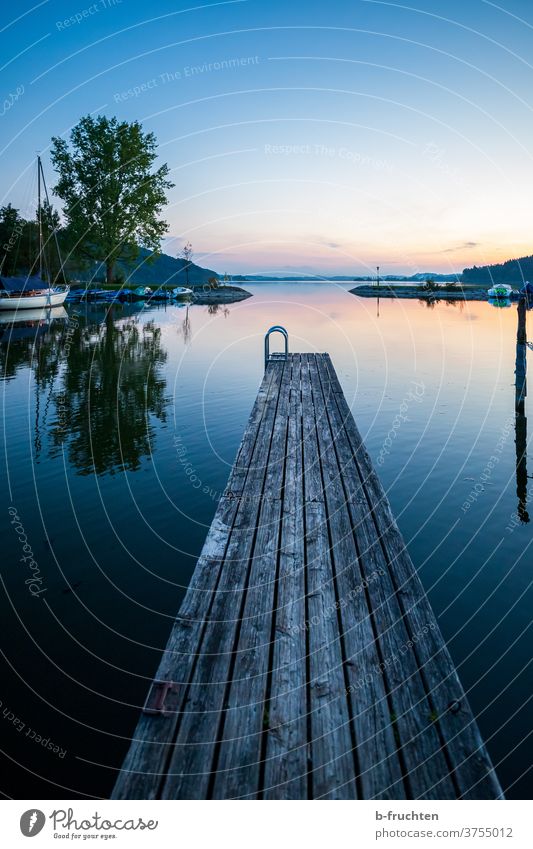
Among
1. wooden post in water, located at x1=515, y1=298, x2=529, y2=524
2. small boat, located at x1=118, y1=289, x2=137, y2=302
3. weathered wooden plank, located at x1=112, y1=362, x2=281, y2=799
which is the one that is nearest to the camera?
weathered wooden plank, located at x1=112, y1=362, x2=281, y2=799

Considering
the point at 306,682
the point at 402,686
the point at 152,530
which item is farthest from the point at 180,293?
the point at 402,686

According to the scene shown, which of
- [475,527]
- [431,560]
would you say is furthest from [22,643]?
[475,527]

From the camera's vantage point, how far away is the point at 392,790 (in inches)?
119

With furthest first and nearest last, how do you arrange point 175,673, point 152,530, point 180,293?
1. point 180,293
2. point 152,530
3. point 175,673

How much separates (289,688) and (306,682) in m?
0.14

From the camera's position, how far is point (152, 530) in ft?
29.7

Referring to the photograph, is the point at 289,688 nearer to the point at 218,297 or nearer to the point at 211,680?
the point at 211,680

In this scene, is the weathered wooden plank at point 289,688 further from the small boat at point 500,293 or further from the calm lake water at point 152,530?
the small boat at point 500,293

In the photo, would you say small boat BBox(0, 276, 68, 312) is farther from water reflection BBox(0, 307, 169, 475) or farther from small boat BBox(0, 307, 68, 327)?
water reflection BBox(0, 307, 169, 475)

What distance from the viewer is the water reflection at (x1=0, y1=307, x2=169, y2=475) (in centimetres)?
1337

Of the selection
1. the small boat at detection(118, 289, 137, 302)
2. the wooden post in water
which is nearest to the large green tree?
the small boat at detection(118, 289, 137, 302)

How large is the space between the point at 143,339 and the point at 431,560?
31.0 meters

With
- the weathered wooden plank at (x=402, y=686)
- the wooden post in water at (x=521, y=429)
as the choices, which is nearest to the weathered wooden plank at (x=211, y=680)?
the weathered wooden plank at (x=402, y=686)

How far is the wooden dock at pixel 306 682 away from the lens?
10.1 feet
